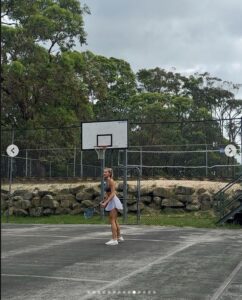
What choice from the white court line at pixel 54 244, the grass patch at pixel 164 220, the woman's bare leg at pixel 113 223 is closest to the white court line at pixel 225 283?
the woman's bare leg at pixel 113 223

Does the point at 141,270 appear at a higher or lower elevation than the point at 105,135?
lower

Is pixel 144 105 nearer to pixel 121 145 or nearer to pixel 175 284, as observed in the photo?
pixel 121 145

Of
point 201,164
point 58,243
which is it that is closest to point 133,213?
point 201,164

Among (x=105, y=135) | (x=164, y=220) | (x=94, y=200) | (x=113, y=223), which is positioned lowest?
(x=164, y=220)

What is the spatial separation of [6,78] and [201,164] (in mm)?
12456

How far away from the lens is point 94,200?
24.2 meters

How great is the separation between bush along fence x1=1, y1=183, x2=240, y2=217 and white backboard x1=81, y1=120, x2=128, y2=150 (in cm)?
279

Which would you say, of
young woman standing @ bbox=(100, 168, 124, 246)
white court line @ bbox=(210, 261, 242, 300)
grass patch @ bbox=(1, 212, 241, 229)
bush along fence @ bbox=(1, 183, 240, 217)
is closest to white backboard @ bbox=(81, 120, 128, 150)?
bush along fence @ bbox=(1, 183, 240, 217)

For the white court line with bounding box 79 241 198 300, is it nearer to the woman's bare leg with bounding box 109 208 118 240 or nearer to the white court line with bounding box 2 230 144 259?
the woman's bare leg with bounding box 109 208 118 240

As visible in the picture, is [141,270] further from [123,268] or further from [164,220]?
[164,220]

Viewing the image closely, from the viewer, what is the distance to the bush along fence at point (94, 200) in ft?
74.8

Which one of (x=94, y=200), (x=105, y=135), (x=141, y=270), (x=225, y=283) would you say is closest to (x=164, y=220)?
(x=105, y=135)

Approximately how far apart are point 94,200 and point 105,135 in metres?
3.69

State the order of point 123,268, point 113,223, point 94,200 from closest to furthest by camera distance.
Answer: point 123,268, point 113,223, point 94,200
